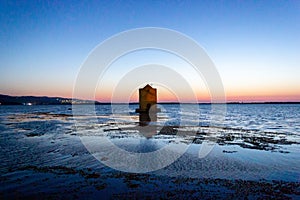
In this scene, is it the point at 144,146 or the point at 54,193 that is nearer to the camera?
the point at 54,193

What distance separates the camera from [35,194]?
7.83 m

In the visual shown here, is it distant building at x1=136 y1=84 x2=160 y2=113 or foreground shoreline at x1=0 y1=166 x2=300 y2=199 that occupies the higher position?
distant building at x1=136 y1=84 x2=160 y2=113

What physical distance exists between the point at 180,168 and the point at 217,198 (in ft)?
11.8

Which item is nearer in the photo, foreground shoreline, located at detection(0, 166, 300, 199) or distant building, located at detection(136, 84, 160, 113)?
foreground shoreline, located at detection(0, 166, 300, 199)

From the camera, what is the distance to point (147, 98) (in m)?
55.1

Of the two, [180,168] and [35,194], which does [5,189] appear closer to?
[35,194]

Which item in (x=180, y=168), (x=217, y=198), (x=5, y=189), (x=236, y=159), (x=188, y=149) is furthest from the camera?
(x=188, y=149)

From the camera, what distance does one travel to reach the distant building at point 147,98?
54.0 metres

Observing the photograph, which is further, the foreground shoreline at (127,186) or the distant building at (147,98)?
the distant building at (147,98)

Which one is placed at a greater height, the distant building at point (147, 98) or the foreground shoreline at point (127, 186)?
the distant building at point (147, 98)

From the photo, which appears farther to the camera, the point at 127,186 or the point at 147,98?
the point at 147,98

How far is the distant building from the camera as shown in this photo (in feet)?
177

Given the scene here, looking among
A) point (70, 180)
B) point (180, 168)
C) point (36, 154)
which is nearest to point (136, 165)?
point (180, 168)

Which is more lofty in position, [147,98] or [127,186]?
[147,98]
